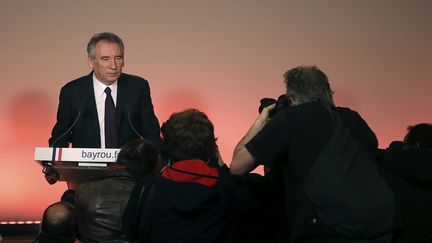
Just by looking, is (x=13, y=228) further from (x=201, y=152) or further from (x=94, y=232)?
(x=201, y=152)

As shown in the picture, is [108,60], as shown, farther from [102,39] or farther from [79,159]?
[79,159]

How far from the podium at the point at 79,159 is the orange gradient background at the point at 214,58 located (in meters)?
2.16

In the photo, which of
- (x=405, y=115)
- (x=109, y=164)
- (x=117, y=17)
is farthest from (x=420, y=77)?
(x=109, y=164)

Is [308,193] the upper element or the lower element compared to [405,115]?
lower

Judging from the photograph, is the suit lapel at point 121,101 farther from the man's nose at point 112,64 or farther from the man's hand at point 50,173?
the man's hand at point 50,173

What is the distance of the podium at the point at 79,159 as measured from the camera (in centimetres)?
247

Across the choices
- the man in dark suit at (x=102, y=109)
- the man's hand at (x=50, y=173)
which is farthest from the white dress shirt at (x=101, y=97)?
the man's hand at (x=50, y=173)

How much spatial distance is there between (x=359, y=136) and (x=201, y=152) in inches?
23.0

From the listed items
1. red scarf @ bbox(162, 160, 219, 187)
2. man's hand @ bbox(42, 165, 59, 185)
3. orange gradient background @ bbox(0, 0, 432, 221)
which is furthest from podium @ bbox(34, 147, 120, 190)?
orange gradient background @ bbox(0, 0, 432, 221)

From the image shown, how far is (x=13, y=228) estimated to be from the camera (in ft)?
15.2

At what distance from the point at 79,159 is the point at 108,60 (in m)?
0.74

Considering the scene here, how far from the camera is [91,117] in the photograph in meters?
3.04

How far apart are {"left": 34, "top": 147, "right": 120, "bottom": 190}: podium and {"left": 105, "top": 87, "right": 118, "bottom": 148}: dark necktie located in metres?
0.50

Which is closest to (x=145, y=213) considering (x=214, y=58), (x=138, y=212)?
(x=138, y=212)
